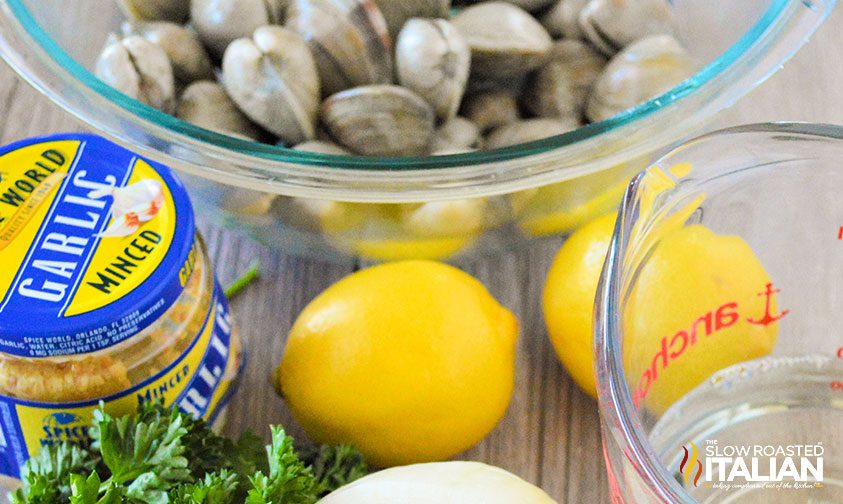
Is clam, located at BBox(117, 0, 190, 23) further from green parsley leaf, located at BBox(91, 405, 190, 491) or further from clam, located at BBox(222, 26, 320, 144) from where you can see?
green parsley leaf, located at BBox(91, 405, 190, 491)

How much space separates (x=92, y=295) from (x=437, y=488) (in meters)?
0.21

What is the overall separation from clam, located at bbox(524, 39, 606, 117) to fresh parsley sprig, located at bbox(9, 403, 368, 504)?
30 centimetres

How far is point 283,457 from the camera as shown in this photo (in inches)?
22.4

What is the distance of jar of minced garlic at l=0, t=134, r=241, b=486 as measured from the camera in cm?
58

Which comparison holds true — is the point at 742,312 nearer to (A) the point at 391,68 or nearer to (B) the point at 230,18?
(A) the point at 391,68

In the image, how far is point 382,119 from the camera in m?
0.71

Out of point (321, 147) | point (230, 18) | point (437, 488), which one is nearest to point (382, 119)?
point (321, 147)

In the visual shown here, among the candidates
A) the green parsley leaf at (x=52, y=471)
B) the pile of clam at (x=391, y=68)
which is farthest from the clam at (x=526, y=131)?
the green parsley leaf at (x=52, y=471)

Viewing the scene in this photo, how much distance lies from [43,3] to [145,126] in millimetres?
224

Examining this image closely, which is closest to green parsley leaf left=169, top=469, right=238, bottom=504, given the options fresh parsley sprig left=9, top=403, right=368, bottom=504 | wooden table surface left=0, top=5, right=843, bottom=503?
fresh parsley sprig left=9, top=403, right=368, bottom=504

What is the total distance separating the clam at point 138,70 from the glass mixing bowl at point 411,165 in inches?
2.7

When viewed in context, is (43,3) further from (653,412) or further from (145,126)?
(653,412)

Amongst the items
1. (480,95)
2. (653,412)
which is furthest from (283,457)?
(480,95)

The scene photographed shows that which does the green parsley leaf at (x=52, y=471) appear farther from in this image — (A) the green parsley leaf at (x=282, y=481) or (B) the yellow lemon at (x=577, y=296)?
(B) the yellow lemon at (x=577, y=296)
